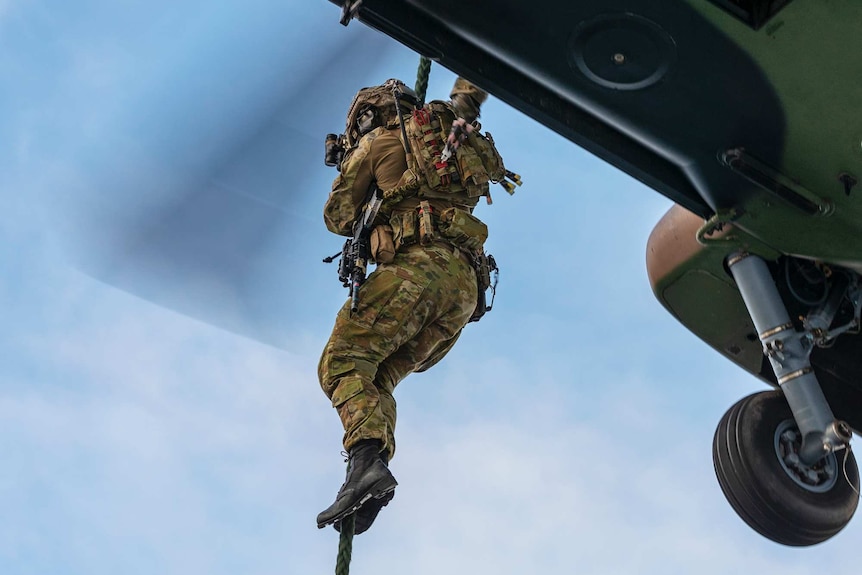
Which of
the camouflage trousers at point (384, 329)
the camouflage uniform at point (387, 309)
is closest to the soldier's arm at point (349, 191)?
the camouflage uniform at point (387, 309)

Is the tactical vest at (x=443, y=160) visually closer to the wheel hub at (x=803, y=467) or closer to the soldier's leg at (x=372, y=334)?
the soldier's leg at (x=372, y=334)

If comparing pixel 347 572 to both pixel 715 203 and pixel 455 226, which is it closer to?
pixel 455 226

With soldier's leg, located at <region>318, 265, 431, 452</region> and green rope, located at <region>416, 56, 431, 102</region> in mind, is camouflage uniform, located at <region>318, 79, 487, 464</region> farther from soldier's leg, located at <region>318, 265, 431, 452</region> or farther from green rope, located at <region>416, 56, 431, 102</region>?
green rope, located at <region>416, 56, 431, 102</region>

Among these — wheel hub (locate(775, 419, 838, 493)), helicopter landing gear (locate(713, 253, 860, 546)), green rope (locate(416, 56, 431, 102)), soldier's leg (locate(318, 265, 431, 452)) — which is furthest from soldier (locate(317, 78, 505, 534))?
wheel hub (locate(775, 419, 838, 493))

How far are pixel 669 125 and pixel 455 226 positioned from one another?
1.32 metres

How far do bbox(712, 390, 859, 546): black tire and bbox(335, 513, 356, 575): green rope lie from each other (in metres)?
2.34

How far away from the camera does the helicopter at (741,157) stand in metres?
5.46

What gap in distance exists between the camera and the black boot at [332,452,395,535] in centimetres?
583

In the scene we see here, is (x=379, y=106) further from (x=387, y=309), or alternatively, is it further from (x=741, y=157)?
(x=741, y=157)

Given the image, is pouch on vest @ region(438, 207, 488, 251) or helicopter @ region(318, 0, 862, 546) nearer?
helicopter @ region(318, 0, 862, 546)

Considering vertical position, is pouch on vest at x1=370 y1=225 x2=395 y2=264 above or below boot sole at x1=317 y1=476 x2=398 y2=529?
above

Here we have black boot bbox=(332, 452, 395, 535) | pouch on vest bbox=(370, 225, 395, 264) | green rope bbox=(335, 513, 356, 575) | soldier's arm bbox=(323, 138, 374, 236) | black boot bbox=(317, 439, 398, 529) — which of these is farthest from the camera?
soldier's arm bbox=(323, 138, 374, 236)

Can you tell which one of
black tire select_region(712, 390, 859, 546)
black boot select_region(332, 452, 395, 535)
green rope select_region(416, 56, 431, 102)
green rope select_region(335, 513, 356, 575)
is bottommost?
green rope select_region(335, 513, 356, 575)

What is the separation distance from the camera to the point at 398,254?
6574 millimetres
